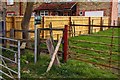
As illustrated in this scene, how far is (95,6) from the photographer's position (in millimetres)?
26328

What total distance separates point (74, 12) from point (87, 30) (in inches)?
389

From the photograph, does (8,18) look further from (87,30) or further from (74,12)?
(74,12)

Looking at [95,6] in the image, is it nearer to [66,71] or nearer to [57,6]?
[57,6]

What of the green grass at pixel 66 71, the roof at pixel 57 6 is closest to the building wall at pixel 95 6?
the roof at pixel 57 6

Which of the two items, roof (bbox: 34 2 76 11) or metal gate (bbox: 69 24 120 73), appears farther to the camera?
roof (bbox: 34 2 76 11)

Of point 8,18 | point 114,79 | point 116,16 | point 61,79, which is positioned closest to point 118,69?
point 114,79

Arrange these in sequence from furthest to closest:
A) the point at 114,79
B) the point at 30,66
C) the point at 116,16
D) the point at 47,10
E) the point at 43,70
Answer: the point at 47,10, the point at 116,16, the point at 30,66, the point at 43,70, the point at 114,79

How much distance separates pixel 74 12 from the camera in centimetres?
2819

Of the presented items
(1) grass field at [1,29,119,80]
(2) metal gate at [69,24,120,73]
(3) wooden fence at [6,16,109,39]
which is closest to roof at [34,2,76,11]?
(3) wooden fence at [6,16,109,39]

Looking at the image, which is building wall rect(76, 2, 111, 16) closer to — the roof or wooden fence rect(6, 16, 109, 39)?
the roof

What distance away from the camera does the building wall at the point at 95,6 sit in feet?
83.6

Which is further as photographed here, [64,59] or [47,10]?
[47,10]

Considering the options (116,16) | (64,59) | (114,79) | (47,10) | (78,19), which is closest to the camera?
(114,79)

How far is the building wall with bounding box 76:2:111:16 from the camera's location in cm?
2548
